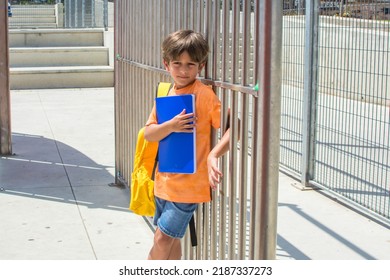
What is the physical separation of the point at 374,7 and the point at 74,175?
11.2 feet

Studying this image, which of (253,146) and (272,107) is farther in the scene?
(253,146)

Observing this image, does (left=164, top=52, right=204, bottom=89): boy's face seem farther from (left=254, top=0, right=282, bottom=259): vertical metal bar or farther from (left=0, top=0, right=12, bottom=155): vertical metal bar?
(left=0, top=0, right=12, bottom=155): vertical metal bar

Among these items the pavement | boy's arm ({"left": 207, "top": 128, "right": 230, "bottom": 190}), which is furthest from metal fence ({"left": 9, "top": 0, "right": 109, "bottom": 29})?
boy's arm ({"left": 207, "top": 128, "right": 230, "bottom": 190})

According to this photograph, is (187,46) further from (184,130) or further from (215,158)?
(215,158)

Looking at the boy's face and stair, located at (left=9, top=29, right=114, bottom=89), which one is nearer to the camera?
the boy's face

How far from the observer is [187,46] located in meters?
3.60

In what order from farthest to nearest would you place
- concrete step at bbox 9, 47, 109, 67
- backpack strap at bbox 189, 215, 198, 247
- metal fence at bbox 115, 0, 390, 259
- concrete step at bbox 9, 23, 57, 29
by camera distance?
concrete step at bbox 9, 23, 57, 29 < concrete step at bbox 9, 47, 109, 67 < backpack strap at bbox 189, 215, 198, 247 < metal fence at bbox 115, 0, 390, 259

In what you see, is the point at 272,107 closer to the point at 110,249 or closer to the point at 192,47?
the point at 192,47

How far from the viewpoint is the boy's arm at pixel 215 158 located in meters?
3.46

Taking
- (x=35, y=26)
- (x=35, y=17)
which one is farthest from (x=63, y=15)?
(x=35, y=17)

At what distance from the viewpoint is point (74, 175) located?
748cm

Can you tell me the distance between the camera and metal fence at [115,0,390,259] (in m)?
3.45

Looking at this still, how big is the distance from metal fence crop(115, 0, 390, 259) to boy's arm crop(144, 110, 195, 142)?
0.22 metres

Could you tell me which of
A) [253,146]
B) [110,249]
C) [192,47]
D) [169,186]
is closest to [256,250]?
[253,146]
